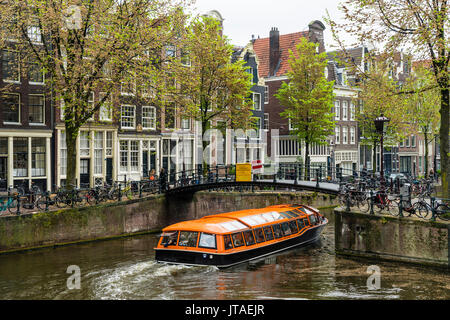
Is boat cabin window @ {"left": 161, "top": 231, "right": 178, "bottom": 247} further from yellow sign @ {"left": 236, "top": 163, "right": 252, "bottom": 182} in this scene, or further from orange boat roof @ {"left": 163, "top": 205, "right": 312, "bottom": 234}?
yellow sign @ {"left": 236, "top": 163, "right": 252, "bottom": 182}

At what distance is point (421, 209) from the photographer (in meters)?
19.2

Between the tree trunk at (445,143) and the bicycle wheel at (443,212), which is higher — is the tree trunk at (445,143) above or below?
above

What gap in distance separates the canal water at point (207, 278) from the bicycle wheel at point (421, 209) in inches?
78.8

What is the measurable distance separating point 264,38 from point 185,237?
33888mm

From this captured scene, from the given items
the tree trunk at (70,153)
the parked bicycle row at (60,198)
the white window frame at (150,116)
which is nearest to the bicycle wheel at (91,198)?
the parked bicycle row at (60,198)

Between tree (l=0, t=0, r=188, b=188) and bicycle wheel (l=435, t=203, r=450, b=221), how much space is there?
1360cm

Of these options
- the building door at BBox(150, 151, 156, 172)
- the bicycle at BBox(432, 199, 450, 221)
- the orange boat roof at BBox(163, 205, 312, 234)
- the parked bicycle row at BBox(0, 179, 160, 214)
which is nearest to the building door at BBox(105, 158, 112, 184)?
the building door at BBox(150, 151, 156, 172)

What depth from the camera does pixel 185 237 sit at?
1925 centimetres

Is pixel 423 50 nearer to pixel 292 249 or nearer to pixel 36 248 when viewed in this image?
pixel 292 249

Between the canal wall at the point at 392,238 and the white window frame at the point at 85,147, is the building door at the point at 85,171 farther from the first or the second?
the canal wall at the point at 392,238

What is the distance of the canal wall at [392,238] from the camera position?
18094 mm

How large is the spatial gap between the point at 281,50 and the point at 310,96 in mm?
10983

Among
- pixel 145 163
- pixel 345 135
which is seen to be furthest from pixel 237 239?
pixel 345 135
